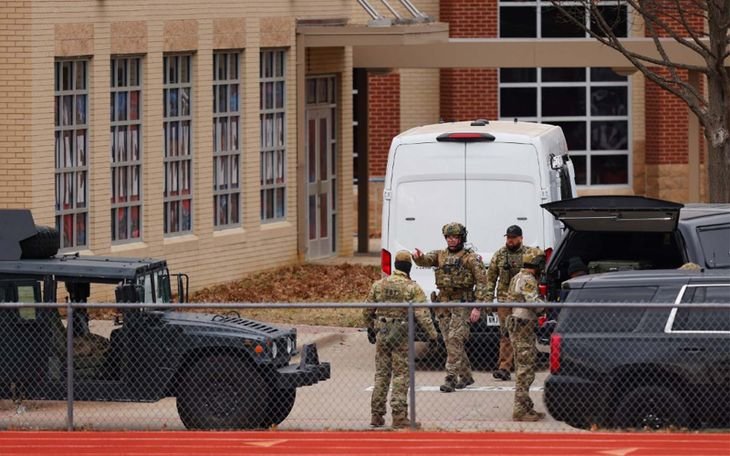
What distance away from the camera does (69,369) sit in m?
14.6

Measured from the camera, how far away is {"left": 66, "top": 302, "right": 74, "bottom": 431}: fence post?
14445 mm

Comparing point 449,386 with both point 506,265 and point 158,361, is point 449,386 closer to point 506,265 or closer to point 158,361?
point 506,265

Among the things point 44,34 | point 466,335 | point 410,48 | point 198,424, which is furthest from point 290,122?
point 198,424

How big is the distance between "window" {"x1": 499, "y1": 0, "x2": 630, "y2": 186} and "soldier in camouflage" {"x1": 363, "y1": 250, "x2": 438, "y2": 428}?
21701mm

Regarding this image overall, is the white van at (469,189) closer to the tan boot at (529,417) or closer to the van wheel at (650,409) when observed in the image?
the tan boot at (529,417)

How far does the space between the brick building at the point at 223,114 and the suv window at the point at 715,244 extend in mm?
9078

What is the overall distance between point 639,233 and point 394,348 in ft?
12.8

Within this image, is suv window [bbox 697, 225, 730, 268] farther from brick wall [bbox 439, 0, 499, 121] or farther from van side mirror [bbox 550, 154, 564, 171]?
brick wall [bbox 439, 0, 499, 121]

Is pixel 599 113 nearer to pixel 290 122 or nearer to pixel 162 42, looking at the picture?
pixel 290 122

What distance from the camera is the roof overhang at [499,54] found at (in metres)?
31.1

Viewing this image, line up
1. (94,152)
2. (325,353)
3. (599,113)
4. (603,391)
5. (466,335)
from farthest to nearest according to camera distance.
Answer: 1. (599,113)
2. (94,152)
3. (325,353)
4. (466,335)
5. (603,391)

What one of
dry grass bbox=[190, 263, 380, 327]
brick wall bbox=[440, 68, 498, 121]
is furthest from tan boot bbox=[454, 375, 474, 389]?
brick wall bbox=[440, 68, 498, 121]

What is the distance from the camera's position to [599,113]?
3700 centimetres

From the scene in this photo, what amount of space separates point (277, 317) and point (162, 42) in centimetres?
486
